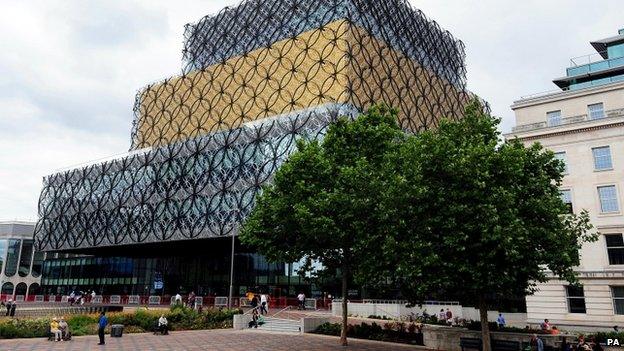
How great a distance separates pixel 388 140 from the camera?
30875 mm

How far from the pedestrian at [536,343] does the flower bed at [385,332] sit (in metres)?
6.60

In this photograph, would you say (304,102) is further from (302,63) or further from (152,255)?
(152,255)

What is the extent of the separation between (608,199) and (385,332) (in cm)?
2315

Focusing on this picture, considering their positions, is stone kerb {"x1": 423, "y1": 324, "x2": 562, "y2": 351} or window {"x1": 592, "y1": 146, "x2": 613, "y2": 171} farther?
window {"x1": 592, "y1": 146, "x2": 613, "y2": 171}

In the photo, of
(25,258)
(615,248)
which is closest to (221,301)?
(615,248)

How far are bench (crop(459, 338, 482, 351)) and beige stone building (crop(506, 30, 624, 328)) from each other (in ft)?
57.8

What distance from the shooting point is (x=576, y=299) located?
40.2 metres

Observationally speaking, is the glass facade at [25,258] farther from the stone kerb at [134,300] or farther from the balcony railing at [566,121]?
the balcony railing at [566,121]

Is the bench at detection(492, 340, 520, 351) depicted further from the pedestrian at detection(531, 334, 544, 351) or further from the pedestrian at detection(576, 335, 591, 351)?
the pedestrian at detection(576, 335, 591, 351)

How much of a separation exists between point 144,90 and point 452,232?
7527 centimetres

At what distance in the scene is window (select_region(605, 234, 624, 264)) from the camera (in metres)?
38.9

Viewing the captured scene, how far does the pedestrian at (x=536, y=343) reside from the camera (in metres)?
23.9

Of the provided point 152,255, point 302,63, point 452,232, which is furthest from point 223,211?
point 452,232

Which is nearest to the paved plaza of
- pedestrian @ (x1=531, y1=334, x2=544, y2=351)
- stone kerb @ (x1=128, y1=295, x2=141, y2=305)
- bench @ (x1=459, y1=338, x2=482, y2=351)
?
bench @ (x1=459, y1=338, x2=482, y2=351)
